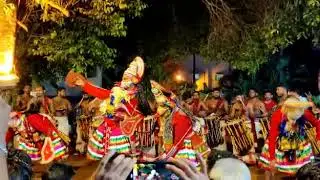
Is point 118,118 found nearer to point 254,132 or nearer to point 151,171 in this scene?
point 254,132

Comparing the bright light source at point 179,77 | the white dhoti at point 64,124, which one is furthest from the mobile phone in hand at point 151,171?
the bright light source at point 179,77

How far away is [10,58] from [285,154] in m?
6.09

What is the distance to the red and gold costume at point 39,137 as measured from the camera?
1013 cm

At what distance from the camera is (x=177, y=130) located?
863cm

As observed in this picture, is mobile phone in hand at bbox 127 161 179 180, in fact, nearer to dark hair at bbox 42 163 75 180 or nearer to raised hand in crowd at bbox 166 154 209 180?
raised hand in crowd at bbox 166 154 209 180

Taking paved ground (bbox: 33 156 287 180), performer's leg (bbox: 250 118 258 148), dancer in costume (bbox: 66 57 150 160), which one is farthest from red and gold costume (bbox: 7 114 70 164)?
performer's leg (bbox: 250 118 258 148)

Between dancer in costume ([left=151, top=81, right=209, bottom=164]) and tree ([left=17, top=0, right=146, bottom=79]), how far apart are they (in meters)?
2.00

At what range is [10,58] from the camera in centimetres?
344

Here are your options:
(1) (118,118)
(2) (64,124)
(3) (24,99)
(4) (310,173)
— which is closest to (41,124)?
(1) (118,118)

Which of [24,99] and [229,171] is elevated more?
[229,171]

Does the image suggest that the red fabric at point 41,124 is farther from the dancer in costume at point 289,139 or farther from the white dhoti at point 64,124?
the dancer in costume at point 289,139

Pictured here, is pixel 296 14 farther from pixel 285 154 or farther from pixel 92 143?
pixel 92 143

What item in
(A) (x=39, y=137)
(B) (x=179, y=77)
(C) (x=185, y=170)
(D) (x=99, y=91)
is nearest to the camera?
(C) (x=185, y=170)

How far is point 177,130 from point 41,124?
2.56 m
